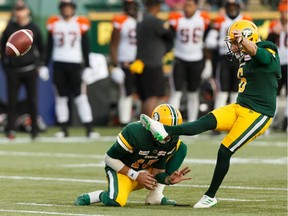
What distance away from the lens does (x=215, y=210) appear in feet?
25.6

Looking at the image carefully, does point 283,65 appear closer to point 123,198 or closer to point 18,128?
point 18,128

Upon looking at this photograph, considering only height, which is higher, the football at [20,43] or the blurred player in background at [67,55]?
the football at [20,43]

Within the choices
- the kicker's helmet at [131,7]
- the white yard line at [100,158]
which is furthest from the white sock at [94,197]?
the kicker's helmet at [131,7]

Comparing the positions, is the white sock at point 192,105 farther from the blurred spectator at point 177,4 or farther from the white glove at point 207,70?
the white glove at point 207,70

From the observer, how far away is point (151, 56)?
15.2m

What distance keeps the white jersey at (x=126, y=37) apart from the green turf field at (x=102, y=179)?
178 centimetres

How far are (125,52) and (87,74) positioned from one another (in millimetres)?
748

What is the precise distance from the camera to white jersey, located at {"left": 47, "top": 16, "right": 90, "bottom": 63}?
15984mm

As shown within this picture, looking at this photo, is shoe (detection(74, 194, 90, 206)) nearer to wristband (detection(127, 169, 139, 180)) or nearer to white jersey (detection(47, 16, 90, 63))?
wristband (detection(127, 169, 139, 180))

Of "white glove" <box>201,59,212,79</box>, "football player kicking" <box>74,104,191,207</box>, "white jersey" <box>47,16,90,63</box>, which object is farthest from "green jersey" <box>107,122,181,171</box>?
"white glove" <box>201,59,212,79</box>

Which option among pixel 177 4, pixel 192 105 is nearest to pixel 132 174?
pixel 192 105

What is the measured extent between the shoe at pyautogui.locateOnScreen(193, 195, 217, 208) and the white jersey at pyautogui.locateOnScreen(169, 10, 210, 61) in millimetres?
8058

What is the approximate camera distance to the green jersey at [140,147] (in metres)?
7.88

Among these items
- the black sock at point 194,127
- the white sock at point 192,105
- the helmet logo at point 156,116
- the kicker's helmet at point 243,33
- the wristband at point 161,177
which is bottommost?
the white sock at point 192,105
